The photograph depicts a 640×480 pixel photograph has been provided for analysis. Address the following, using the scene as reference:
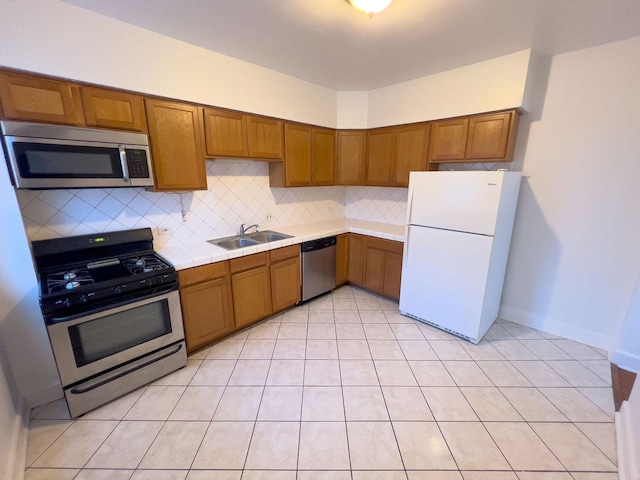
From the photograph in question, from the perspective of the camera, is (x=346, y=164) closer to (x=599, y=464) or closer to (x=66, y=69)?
(x=66, y=69)

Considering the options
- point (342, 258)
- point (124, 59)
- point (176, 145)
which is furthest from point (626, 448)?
point (124, 59)

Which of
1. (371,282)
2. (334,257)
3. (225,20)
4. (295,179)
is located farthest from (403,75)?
(371,282)

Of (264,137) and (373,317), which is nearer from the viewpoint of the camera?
(264,137)

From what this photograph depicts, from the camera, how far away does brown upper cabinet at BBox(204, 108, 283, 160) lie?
242cm

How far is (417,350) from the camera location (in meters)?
2.46

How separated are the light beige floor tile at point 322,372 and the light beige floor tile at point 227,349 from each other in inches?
26.4

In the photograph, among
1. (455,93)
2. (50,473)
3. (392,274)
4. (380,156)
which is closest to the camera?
(50,473)

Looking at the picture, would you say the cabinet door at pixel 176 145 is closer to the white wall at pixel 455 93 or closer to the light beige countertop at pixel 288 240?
the light beige countertop at pixel 288 240

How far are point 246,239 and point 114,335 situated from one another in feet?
4.74

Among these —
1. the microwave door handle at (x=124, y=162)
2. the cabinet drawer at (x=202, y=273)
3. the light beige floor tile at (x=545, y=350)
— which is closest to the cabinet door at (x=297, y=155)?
the cabinet drawer at (x=202, y=273)

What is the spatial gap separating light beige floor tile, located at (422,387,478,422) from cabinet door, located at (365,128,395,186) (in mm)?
2282

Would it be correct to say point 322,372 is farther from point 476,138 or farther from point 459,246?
point 476,138

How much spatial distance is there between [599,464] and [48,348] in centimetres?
354

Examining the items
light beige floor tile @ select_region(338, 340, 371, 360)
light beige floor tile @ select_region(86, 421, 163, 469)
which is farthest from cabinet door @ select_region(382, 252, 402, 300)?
light beige floor tile @ select_region(86, 421, 163, 469)
